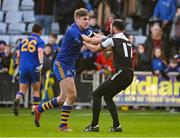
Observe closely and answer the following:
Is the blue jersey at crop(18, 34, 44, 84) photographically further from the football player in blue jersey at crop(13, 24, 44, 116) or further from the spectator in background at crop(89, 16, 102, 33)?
the spectator in background at crop(89, 16, 102, 33)

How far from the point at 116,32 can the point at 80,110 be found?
347 inches

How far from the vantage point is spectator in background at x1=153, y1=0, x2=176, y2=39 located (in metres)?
26.1

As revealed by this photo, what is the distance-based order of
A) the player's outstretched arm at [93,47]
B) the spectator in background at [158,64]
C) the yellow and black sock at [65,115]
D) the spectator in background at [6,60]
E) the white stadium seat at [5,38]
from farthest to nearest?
the white stadium seat at [5,38]
the spectator in background at [6,60]
the spectator in background at [158,64]
the yellow and black sock at [65,115]
the player's outstretched arm at [93,47]

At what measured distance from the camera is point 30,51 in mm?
21062

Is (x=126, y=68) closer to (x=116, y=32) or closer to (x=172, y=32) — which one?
(x=116, y=32)

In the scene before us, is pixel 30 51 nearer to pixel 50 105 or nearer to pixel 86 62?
pixel 86 62

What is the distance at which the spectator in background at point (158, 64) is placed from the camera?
2464 centimetres

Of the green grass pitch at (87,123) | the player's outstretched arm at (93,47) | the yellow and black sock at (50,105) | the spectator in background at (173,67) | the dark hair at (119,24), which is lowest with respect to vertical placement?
the green grass pitch at (87,123)

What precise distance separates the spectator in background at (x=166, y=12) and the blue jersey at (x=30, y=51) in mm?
6335

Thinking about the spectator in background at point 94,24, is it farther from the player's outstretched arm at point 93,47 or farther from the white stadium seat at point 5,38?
the player's outstretched arm at point 93,47

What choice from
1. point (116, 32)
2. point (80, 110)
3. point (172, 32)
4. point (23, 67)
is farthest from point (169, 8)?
point (116, 32)

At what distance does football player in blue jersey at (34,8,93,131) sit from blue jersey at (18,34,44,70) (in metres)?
4.88

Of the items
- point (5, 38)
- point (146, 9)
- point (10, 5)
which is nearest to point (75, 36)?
point (146, 9)

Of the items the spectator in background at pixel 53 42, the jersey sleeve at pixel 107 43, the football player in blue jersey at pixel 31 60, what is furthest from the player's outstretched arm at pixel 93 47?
Result: the spectator in background at pixel 53 42
